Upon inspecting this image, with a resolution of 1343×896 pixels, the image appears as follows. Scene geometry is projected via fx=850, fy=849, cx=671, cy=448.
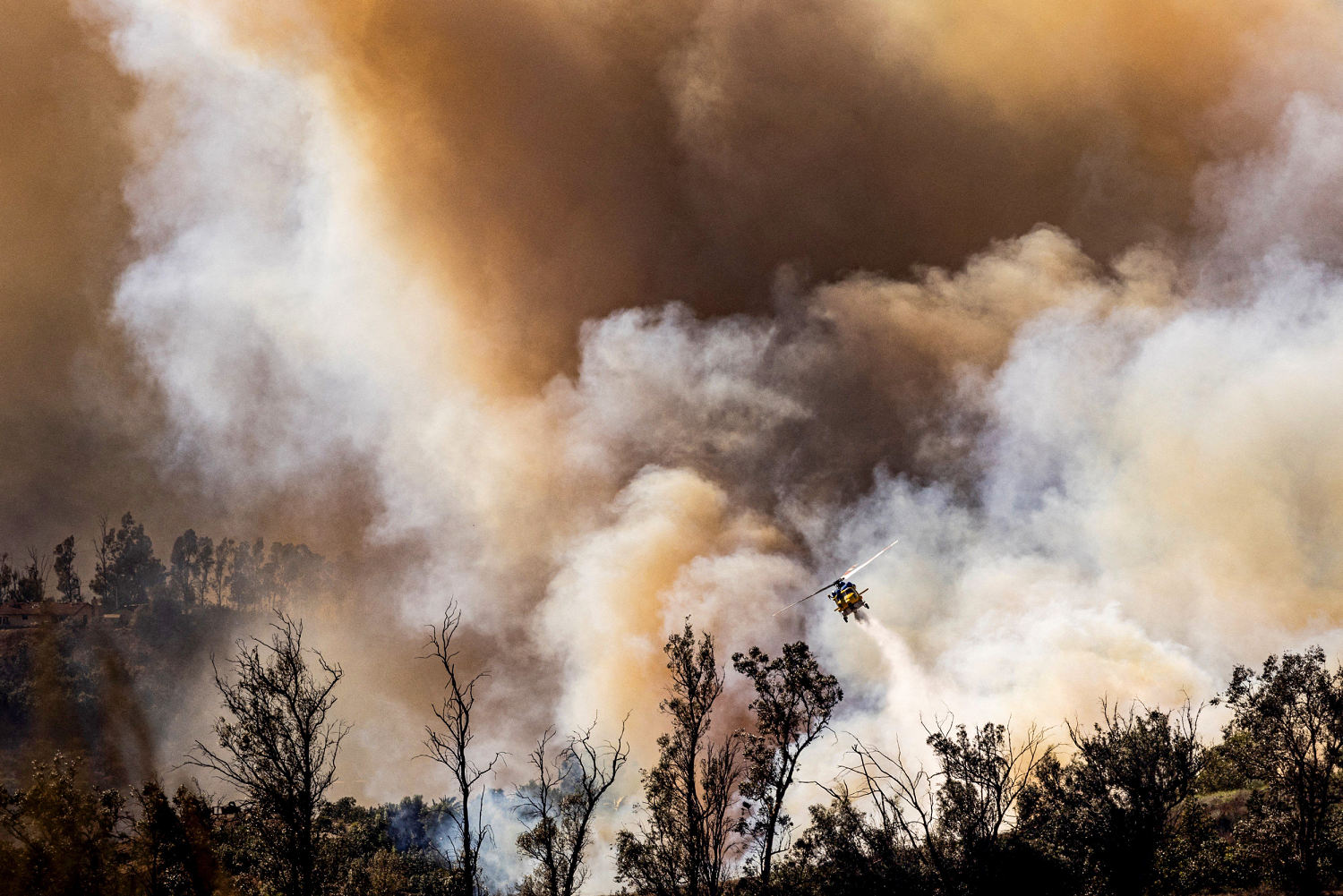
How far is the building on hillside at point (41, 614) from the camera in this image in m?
152

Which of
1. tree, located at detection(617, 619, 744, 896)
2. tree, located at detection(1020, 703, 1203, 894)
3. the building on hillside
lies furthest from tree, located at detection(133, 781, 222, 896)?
the building on hillside

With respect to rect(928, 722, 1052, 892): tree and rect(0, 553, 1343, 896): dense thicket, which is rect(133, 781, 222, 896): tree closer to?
rect(0, 553, 1343, 896): dense thicket

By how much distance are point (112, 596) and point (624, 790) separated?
115m

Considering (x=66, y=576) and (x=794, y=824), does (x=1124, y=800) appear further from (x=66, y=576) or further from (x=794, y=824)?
(x=66, y=576)

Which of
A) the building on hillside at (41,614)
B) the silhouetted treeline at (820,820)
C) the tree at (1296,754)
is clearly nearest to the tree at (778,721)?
the silhouetted treeline at (820,820)

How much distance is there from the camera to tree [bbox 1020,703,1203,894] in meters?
38.7

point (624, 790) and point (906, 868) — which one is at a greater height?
point (624, 790)

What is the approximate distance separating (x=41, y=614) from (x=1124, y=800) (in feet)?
578

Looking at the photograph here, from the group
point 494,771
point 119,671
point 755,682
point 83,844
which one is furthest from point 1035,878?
point 119,671

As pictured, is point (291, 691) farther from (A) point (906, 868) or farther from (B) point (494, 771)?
(B) point (494, 771)

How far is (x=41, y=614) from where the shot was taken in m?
153

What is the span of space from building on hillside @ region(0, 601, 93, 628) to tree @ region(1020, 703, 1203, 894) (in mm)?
171100

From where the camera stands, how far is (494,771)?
141750mm

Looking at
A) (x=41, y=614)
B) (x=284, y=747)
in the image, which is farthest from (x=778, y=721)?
(x=41, y=614)
